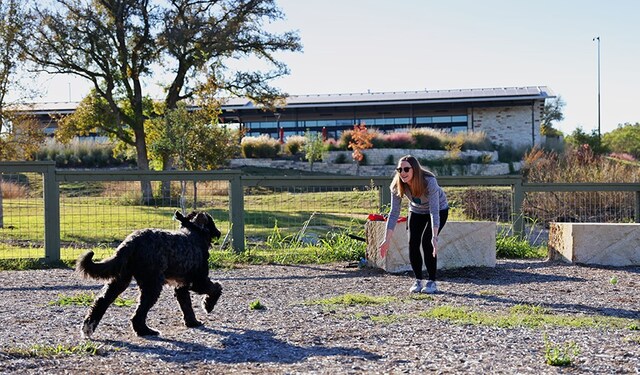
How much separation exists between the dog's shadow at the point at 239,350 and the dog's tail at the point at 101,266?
0.53 meters

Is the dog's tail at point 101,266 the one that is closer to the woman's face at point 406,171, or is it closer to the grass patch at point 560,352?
the grass patch at point 560,352

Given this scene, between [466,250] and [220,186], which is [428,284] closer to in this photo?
[466,250]

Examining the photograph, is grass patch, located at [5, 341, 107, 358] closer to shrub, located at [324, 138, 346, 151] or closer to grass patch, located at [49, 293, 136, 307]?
grass patch, located at [49, 293, 136, 307]

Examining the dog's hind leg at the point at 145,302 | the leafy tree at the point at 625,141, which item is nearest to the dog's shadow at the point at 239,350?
the dog's hind leg at the point at 145,302

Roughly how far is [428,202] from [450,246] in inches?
88.3

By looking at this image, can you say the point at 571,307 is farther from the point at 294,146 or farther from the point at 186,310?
the point at 294,146

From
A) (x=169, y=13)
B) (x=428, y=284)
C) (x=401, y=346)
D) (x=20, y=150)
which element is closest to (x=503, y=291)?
(x=428, y=284)

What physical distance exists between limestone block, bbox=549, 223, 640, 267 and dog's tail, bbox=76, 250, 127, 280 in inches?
295

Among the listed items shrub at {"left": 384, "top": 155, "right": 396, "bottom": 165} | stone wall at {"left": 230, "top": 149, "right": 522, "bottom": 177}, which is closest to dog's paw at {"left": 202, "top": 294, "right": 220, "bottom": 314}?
stone wall at {"left": 230, "top": 149, "right": 522, "bottom": 177}

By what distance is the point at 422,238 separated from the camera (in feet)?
31.6

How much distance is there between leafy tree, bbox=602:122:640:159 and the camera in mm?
53794

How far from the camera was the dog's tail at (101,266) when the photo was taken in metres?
6.66

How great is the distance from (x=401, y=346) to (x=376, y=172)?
3209 centimetres

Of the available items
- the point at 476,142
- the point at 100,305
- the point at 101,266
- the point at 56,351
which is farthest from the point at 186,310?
the point at 476,142
